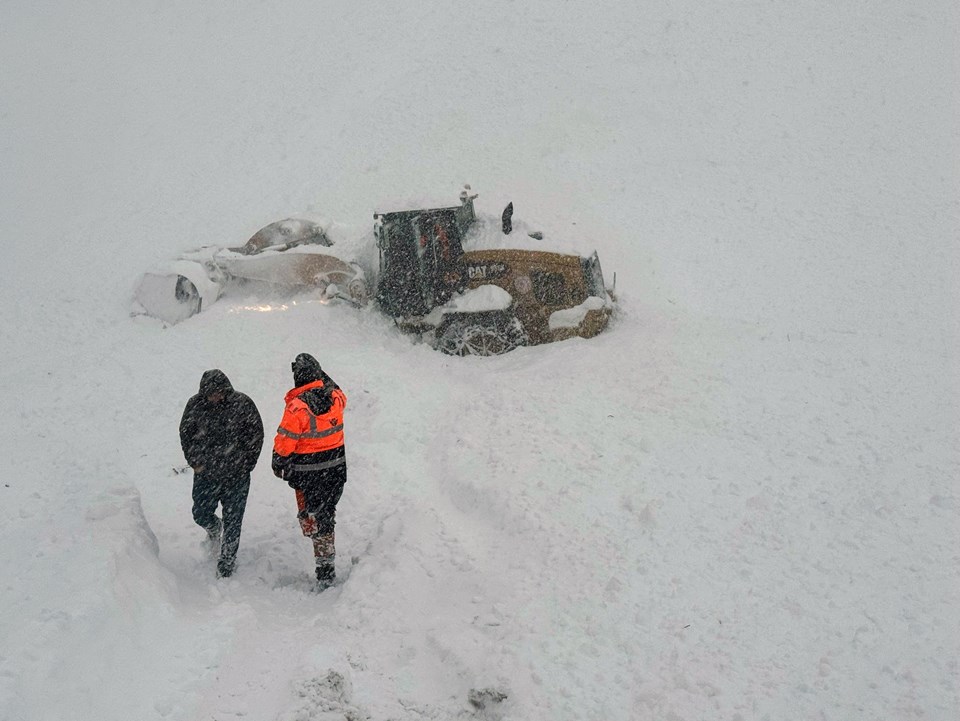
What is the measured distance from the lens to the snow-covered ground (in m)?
4.35

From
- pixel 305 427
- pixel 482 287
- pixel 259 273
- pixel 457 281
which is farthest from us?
pixel 259 273

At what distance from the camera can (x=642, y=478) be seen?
6.64 metres

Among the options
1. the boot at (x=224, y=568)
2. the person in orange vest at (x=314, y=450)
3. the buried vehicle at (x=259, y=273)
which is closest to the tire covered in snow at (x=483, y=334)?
the buried vehicle at (x=259, y=273)

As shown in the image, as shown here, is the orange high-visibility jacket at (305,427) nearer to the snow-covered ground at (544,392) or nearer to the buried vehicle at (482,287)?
the snow-covered ground at (544,392)

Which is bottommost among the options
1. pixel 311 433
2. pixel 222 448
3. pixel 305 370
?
pixel 222 448

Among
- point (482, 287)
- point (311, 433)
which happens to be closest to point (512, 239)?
point (482, 287)

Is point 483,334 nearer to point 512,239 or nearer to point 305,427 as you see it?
point 512,239

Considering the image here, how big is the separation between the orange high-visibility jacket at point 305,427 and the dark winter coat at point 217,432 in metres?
0.41

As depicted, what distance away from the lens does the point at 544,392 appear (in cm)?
846

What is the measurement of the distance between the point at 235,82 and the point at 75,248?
31.7ft

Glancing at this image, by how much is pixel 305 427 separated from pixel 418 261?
5.51 m

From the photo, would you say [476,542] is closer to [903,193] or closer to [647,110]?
[903,193]

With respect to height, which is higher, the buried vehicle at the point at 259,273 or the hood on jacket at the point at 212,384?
the hood on jacket at the point at 212,384

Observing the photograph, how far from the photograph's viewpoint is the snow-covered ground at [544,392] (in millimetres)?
4348
